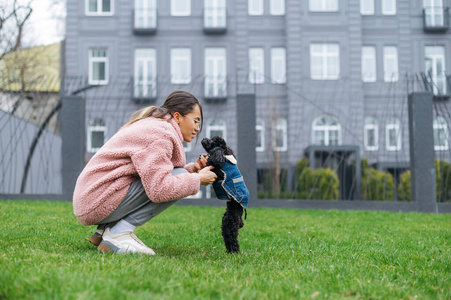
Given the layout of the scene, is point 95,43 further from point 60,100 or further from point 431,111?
point 431,111

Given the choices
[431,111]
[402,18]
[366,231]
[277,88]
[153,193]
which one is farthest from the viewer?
[402,18]

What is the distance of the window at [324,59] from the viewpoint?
21469mm

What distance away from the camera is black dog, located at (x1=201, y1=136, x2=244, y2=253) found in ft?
12.1

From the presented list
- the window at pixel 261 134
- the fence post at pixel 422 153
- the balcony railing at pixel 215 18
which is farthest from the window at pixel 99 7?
the fence post at pixel 422 153

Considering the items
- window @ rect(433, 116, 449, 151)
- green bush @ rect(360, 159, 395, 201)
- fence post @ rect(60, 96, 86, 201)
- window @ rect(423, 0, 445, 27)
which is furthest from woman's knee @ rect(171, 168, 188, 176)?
window @ rect(423, 0, 445, 27)

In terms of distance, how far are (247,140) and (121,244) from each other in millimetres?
6283

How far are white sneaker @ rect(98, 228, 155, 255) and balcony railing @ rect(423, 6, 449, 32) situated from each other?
21.6m

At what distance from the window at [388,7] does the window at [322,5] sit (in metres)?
2.39

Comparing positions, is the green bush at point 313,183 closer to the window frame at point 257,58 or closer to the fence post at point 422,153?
the fence post at point 422,153

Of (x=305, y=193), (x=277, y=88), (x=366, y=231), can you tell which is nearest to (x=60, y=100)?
(x=305, y=193)

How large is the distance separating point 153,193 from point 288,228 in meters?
3.14

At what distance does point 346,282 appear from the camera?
2.81 meters

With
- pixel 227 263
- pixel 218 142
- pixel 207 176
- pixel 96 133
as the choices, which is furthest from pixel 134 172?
pixel 96 133

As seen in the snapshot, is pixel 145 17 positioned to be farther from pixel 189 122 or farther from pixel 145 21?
pixel 189 122
